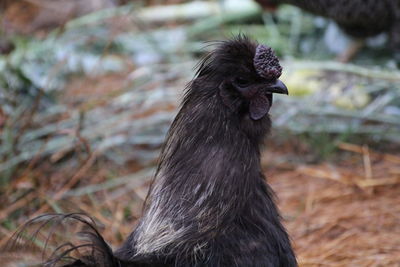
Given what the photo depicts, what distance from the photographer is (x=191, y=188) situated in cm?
239

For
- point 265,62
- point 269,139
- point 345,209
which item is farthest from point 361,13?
point 265,62

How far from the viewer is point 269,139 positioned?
16.6 feet

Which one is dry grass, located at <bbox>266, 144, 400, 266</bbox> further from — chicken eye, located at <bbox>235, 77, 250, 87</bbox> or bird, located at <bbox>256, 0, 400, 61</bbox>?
chicken eye, located at <bbox>235, 77, 250, 87</bbox>

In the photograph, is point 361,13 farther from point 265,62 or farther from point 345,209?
point 265,62

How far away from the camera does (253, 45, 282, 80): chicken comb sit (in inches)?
94.7

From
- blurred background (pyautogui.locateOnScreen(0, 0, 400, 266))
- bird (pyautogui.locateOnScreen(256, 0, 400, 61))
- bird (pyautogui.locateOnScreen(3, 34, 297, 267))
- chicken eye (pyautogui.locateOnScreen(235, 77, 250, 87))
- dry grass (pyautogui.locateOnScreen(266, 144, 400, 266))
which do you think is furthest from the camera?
bird (pyautogui.locateOnScreen(256, 0, 400, 61))

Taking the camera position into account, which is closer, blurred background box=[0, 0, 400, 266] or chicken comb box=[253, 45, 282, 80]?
chicken comb box=[253, 45, 282, 80]

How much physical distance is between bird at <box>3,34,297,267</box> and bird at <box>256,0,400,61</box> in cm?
204

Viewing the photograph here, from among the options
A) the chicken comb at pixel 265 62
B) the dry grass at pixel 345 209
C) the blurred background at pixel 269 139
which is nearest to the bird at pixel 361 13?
the blurred background at pixel 269 139

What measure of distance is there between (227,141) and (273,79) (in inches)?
10.9

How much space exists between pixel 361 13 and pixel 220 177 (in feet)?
8.69

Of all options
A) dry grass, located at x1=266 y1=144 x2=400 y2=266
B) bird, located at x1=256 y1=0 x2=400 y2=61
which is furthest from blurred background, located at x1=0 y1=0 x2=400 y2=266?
bird, located at x1=256 y1=0 x2=400 y2=61

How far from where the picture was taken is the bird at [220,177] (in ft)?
7.64

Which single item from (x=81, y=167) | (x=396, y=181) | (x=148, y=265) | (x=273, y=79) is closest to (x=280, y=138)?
(x=396, y=181)
